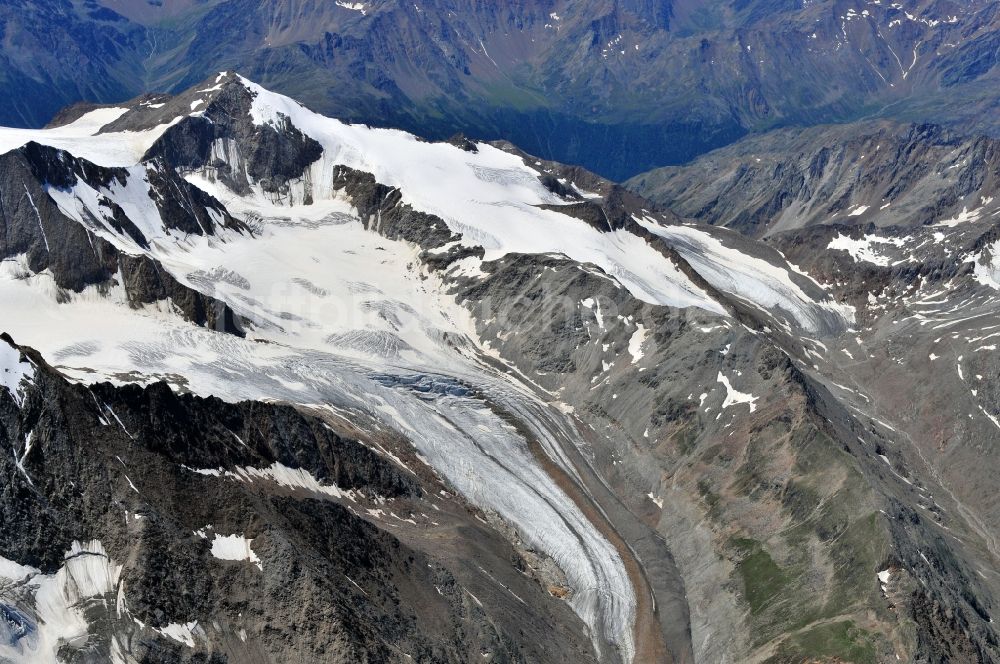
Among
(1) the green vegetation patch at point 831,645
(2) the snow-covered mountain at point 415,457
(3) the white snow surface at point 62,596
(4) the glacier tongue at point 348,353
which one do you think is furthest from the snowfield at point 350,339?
(1) the green vegetation patch at point 831,645

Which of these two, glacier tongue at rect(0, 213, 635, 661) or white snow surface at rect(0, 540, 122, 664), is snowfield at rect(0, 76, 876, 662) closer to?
glacier tongue at rect(0, 213, 635, 661)

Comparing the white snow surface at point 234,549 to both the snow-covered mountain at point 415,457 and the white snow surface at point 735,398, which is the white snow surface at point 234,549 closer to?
the snow-covered mountain at point 415,457

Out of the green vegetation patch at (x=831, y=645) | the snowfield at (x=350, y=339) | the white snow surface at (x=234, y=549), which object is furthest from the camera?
the snowfield at (x=350, y=339)

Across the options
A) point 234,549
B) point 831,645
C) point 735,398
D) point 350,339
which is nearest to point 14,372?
point 234,549

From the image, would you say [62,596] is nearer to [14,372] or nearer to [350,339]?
[14,372]

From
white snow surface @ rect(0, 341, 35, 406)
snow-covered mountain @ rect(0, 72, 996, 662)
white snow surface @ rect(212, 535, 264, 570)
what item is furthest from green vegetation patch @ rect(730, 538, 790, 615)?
white snow surface @ rect(0, 341, 35, 406)

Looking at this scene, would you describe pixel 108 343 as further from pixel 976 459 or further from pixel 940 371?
pixel 940 371

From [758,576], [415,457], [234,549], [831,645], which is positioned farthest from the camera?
[415,457]

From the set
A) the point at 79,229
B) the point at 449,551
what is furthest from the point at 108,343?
the point at 449,551
